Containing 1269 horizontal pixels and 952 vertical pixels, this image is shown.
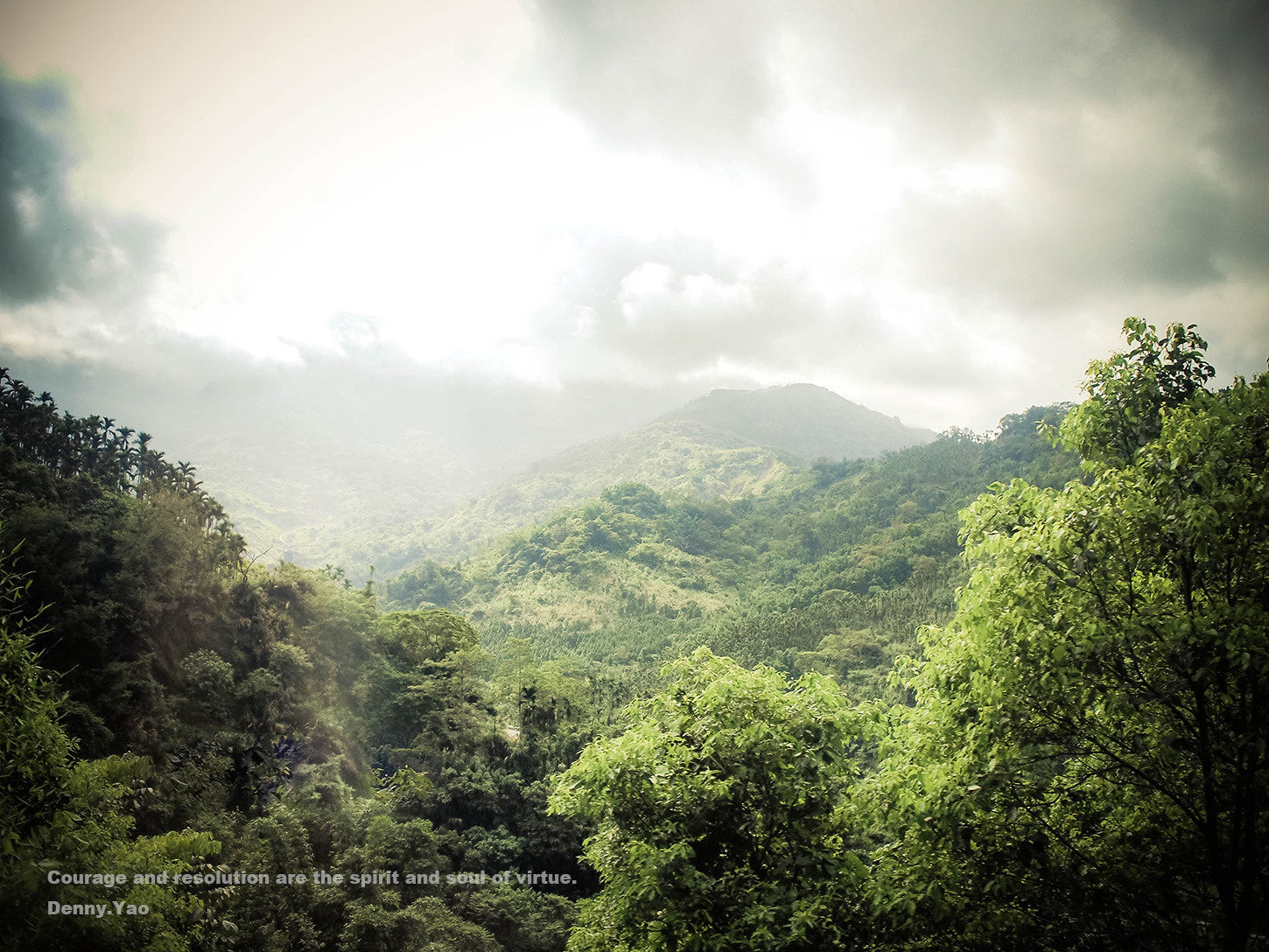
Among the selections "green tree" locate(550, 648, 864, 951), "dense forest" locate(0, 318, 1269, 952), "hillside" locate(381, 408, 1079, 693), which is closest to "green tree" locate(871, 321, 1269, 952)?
"dense forest" locate(0, 318, 1269, 952)

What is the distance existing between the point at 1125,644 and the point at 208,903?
12.8 metres

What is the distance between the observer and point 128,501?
2242 cm

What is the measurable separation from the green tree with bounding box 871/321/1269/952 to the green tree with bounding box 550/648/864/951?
1.98ft

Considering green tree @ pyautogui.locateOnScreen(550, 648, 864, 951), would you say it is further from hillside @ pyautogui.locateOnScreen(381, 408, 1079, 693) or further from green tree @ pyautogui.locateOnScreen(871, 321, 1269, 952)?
hillside @ pyautogui.locateOnScreen(381, 408, 1079, 693)

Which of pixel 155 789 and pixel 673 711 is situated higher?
pixel 673 711

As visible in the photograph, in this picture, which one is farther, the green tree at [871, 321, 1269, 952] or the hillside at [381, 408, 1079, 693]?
the hillside at [381, 408, 1079, 693]

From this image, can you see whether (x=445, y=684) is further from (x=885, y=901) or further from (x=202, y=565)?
(x=885, y=901)

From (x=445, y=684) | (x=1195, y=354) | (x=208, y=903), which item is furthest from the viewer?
(x=445, y=684)

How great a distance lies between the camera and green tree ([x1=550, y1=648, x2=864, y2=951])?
15.8ft

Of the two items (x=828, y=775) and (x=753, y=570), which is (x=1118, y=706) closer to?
(x=828, y=775)

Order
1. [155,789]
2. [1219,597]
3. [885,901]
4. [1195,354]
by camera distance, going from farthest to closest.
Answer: [155,789], [1195,354], [885,901], [1219,597]

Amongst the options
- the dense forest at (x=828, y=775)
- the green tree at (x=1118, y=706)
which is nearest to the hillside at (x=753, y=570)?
the dense forest at (x=828, y=775)

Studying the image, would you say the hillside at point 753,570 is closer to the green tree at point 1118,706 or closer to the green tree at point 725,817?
the green tree at point 725,817

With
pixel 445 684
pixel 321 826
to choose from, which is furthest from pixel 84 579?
pixel 445 684
